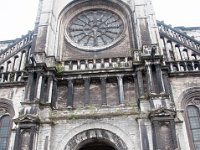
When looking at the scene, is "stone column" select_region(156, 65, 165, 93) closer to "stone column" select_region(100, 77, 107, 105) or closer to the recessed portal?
"stone column" select_region(100, 77, 107, 105)

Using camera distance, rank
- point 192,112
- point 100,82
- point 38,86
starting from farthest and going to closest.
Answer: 1. point 100,82
2. point 192,112
3. point 38,86

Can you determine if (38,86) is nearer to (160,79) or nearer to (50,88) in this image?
(50,88)

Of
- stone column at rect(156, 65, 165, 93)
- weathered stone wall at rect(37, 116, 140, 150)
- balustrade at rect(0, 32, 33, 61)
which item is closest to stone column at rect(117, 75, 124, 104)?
weathered stone wall at rect(37, 116, 140, 150)

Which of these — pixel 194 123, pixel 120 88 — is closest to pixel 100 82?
pixel 120 88

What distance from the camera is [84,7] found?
875 inches

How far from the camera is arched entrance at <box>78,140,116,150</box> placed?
51.1ft

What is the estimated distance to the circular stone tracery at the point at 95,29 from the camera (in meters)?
20.4

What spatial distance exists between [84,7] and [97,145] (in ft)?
32.5

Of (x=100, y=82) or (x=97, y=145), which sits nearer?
(x=97, y=145)

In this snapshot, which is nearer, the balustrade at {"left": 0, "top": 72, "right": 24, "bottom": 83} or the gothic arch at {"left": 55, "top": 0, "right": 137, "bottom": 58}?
the balustrade at {"left": 0, "top": 72, "right": 24, "bottom": 83}

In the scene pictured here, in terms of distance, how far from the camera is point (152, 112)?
14812mm

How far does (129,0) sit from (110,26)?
6.87ft

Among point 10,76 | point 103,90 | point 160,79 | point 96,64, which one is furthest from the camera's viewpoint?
point 10,76

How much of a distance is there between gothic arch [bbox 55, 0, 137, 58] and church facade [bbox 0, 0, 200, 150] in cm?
6
